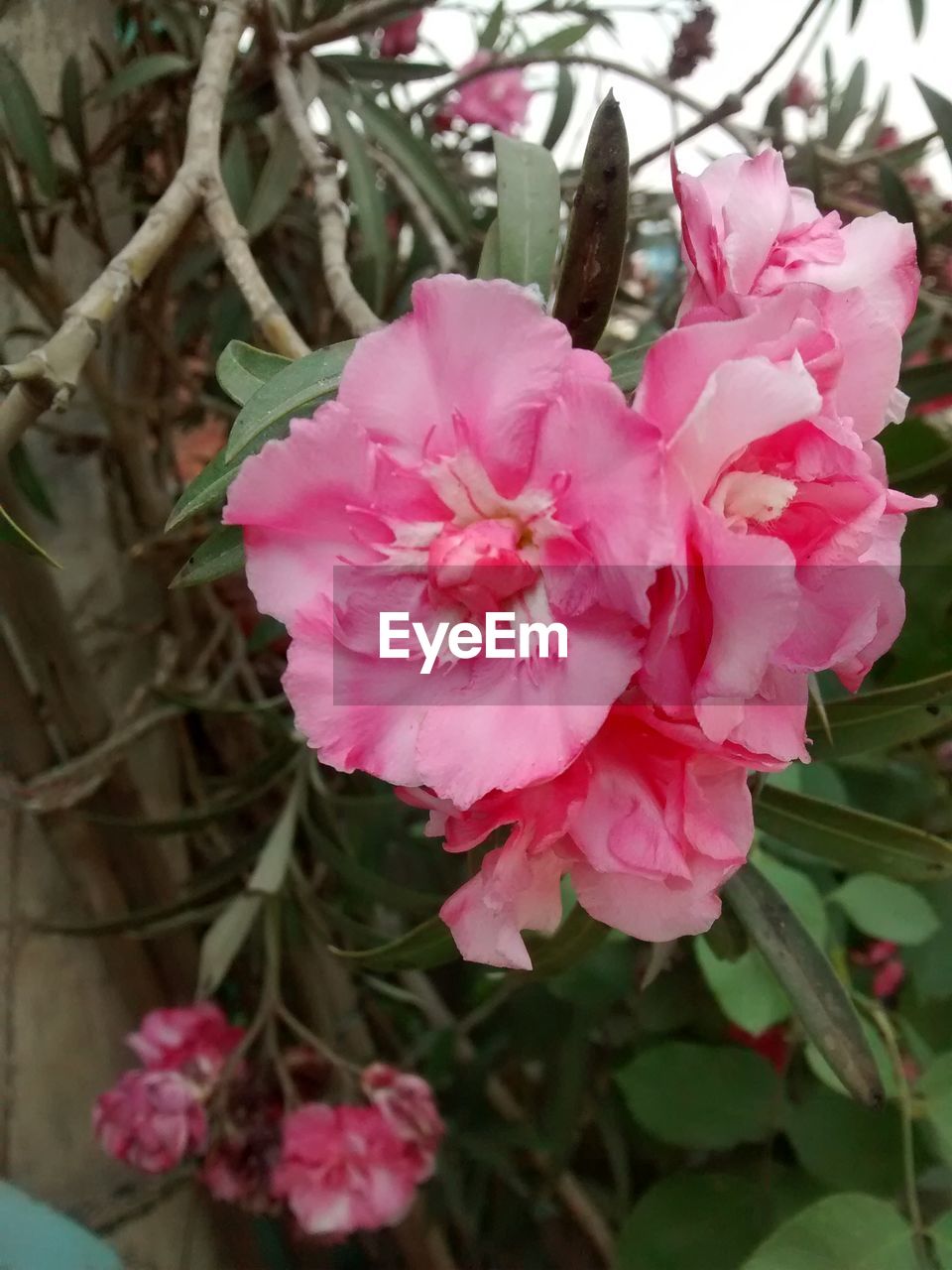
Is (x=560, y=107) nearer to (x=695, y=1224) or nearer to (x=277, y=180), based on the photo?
(x=277, y=180)

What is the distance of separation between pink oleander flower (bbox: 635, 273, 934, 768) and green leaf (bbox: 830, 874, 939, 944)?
0.36m

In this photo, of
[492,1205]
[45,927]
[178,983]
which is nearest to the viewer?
[45,927]

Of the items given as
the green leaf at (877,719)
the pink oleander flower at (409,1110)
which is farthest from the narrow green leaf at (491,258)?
the pink oleander flower at (409,1110)

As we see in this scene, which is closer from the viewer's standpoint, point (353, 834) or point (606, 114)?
point (606, 114)

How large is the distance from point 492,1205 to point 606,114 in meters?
1.03

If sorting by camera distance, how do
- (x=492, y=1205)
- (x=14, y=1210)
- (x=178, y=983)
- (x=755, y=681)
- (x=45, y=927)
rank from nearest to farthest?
(x=755, y=681)
(x=14, y=1210)
(x=45, y=927)
(x=178, y=983)
(x=492, y=1205)

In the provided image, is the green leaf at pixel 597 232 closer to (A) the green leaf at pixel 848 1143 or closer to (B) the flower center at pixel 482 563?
(B) the flower center at pixel 482 563

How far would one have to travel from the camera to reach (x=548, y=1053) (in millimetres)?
878

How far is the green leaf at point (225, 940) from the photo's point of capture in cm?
63

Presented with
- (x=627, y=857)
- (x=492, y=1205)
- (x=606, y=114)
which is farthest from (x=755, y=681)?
(x=492, y=1205)

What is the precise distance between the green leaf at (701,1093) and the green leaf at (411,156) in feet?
1.99

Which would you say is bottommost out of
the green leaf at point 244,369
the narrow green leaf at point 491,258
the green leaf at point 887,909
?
the green leaf at point 887,909

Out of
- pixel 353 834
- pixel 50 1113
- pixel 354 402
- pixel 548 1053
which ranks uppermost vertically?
pixel 354 402

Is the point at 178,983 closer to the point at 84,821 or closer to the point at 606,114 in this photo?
the point at 84,821
